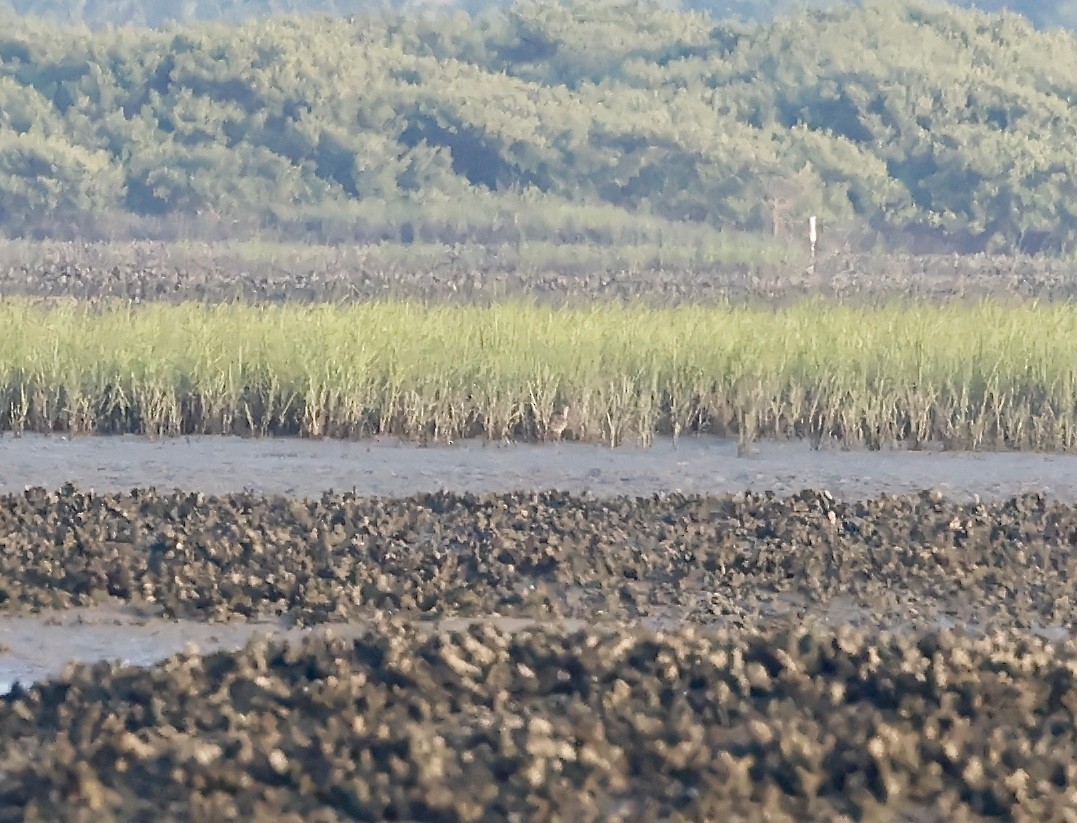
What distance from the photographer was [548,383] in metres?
14.1

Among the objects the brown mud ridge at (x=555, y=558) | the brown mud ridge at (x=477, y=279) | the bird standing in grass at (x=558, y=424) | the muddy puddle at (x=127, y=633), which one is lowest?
the brown mud ridge at (x=477, y=279)

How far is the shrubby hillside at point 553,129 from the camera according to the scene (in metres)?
40.2

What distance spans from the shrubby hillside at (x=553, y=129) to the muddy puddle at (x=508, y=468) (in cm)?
2523

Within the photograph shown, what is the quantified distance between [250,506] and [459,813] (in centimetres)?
542

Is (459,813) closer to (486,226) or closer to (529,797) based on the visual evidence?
(529,797)

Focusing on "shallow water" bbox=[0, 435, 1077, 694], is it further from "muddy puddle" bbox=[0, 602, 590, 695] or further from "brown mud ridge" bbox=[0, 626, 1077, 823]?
"brown mud ridge" bbox=[0, 626, 1077, 823]

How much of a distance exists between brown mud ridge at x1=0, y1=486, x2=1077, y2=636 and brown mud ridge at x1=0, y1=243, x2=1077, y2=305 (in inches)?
454

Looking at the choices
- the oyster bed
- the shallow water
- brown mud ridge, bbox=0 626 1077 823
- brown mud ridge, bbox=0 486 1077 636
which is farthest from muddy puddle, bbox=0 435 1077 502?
brown mud ridge, bbox=0 626 1077 823

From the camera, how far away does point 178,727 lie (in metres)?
6.54

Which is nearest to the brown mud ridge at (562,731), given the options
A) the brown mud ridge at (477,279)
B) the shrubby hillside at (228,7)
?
the brown mud ridge at (477,279)

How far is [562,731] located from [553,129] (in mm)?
37820

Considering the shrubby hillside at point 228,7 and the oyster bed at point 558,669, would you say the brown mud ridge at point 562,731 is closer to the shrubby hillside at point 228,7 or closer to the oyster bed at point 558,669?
the oyster bed at point 558,669

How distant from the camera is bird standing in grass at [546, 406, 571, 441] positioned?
45.4ft

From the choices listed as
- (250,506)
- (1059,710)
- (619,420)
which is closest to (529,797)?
(1059,710)
